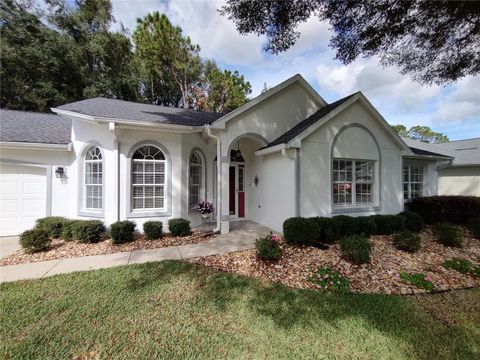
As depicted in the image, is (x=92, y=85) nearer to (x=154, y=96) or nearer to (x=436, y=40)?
(x=154, y=96)

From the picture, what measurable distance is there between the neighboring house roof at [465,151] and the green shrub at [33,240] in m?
23.6

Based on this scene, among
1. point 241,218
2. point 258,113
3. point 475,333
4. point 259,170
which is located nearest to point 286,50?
point 258,113

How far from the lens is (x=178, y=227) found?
770 centimetres

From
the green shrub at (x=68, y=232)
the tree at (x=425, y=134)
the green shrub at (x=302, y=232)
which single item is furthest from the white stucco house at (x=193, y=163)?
the tree at (x=425, y=134)

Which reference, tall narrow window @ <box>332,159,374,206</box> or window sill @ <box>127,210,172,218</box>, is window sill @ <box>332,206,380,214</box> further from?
window sill @ <box>127,210,172,218</box>

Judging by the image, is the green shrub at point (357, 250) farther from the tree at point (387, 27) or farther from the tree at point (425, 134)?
the tree at point (425, 134)

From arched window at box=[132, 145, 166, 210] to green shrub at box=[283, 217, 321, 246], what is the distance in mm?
4612

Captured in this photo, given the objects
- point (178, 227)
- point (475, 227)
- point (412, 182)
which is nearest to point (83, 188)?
point (178, 227)

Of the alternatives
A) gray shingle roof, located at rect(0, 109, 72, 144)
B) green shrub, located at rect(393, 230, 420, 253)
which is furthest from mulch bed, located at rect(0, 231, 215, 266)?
green shrub, located at rect(393, 230, 420, 253)

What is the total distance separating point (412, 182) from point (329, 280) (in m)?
10.5

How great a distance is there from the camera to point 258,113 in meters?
8.83

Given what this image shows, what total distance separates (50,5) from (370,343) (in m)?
26.9

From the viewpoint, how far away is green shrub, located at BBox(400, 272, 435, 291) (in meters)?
4.57

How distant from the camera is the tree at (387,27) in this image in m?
6.16
